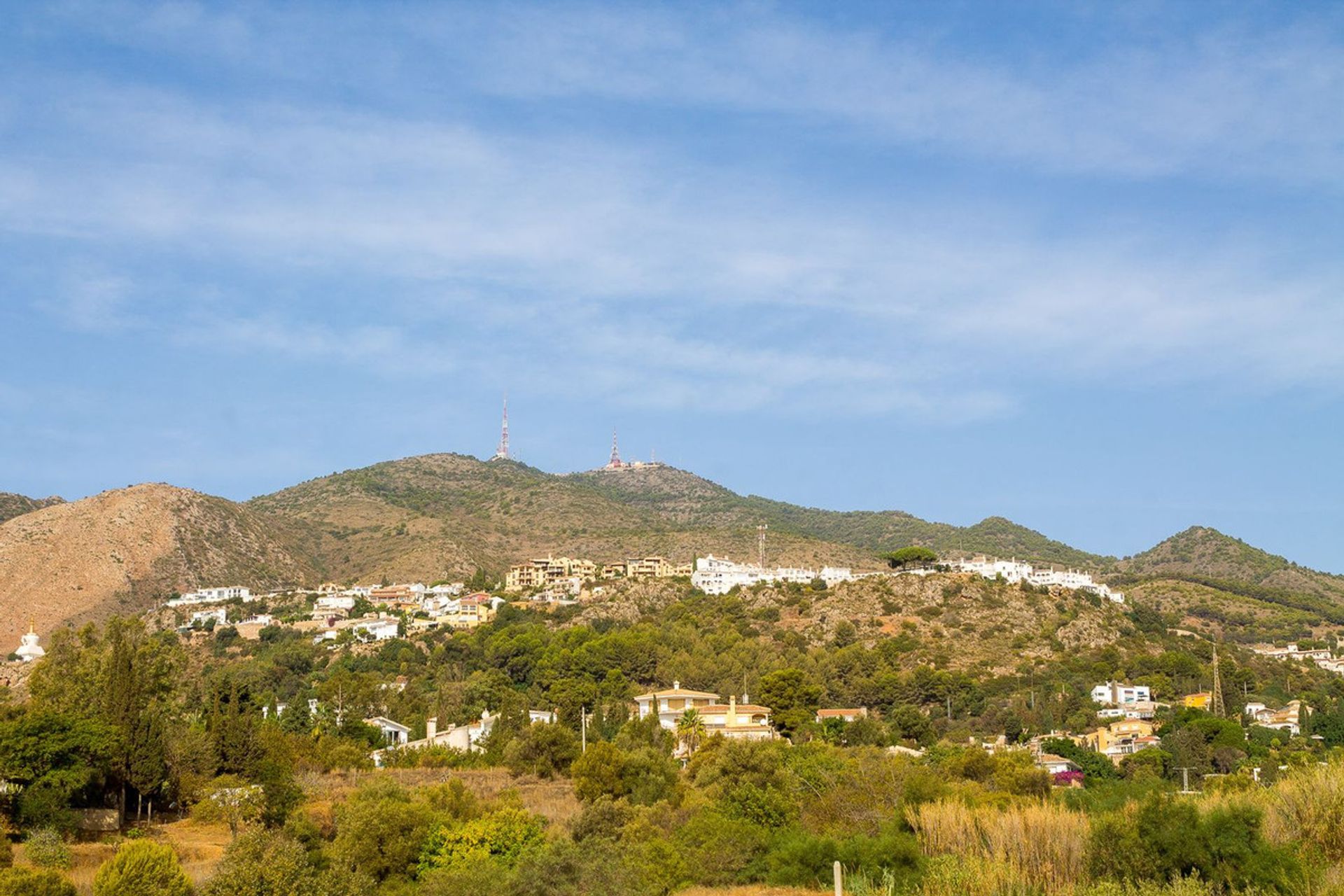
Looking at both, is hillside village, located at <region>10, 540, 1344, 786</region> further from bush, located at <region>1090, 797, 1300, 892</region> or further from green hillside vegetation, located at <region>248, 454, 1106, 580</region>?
bush, located at <region>1090, 797, 1300, 892</region>

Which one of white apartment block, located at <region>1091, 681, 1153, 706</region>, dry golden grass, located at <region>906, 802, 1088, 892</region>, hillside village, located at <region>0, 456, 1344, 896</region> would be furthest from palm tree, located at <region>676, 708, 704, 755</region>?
white apartment block, located at <region>1091, 681, 1153, 706</region>

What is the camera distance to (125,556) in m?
97.1

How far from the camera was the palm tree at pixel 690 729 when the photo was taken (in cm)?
4829

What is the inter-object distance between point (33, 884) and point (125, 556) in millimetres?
82213

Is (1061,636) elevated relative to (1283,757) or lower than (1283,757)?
elevated

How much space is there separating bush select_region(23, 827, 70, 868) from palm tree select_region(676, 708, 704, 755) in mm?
24847

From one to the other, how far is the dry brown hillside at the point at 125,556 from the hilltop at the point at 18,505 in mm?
16371

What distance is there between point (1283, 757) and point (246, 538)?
91446mm

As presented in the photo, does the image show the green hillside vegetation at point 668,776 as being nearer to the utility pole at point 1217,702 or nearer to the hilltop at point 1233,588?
the utility pole at point 1217,702

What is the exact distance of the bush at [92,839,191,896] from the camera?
22031mm

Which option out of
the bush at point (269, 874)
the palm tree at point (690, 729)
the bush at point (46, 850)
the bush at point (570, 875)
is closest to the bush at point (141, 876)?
the bush at point (269, 874)

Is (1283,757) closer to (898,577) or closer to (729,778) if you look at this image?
(729,778)

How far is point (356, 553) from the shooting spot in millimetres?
121562

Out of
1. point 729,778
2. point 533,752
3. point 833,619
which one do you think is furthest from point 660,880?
point 833,619
